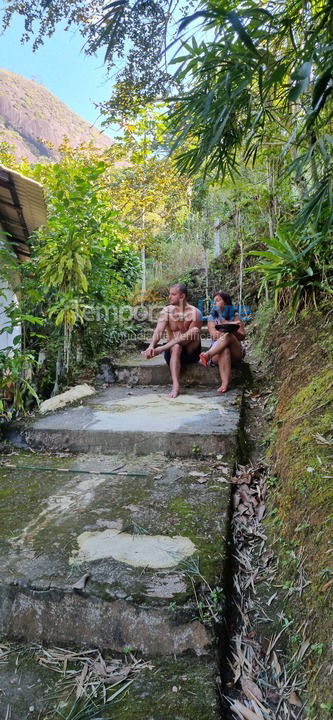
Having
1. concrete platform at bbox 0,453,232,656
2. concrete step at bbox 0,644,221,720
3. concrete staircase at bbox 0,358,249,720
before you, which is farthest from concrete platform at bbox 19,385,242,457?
concrete step at bbox 0,644,221,720

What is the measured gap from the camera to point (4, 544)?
173 centimetres

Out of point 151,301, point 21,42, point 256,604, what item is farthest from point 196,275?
point 256,604

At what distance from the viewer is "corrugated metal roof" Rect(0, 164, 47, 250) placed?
4020 mm

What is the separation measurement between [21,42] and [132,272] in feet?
13.1

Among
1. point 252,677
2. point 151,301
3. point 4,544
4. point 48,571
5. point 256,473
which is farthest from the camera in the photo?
point 151,301

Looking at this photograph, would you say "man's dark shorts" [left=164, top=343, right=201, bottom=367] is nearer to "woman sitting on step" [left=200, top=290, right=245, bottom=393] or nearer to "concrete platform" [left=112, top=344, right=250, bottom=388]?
"concrete platform" [left=112, top=344, right=250, bottom=388]

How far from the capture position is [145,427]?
2.79m

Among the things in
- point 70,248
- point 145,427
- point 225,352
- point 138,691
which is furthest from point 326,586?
point 70,248

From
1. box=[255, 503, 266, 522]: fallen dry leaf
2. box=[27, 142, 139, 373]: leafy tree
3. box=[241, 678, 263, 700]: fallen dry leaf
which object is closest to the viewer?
box=[241, 678, 263, 700]: fallen dry leaf

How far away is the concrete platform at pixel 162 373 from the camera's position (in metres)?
3.95

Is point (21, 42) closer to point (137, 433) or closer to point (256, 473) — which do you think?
point (137, 433)

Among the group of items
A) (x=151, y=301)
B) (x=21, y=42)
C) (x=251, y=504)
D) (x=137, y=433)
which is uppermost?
(x=21, y=42)

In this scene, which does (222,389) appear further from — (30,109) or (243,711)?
(30,109)

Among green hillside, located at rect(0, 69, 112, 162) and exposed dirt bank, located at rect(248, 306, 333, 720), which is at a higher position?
green hillside, located at rect(0, 69, 112, 162)
